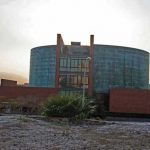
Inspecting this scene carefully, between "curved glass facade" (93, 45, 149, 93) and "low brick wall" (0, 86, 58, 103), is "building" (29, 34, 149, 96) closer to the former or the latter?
"curved glass facade" (93, 45, 149, 93)

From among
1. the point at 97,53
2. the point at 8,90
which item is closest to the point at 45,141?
the point at 8,90

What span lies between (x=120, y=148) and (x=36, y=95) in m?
63.3

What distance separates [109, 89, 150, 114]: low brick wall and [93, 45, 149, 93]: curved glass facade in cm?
2620

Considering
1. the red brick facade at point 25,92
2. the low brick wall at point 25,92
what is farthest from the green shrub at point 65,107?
the red brick facade at point 25,92

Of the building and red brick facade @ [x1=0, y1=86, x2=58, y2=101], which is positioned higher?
the building

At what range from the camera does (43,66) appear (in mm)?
104312

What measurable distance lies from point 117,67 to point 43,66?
2185cm

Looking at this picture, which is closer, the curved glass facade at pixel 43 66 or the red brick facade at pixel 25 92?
the red brick facade at pixel 25 92

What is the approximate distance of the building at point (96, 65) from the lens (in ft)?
275

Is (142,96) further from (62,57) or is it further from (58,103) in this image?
(58,103)

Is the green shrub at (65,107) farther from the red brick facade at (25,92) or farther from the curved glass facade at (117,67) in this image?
the curved glass facade at (117,67)

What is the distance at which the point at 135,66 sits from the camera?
107438mm

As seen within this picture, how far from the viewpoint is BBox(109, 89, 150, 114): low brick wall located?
68.8m

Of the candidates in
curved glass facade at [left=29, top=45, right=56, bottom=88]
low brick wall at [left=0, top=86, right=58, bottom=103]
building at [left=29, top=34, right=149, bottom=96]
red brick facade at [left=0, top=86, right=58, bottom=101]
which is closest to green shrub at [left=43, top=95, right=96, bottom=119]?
low brick wall at [left=0, top=86, right=58, bottom=103]
